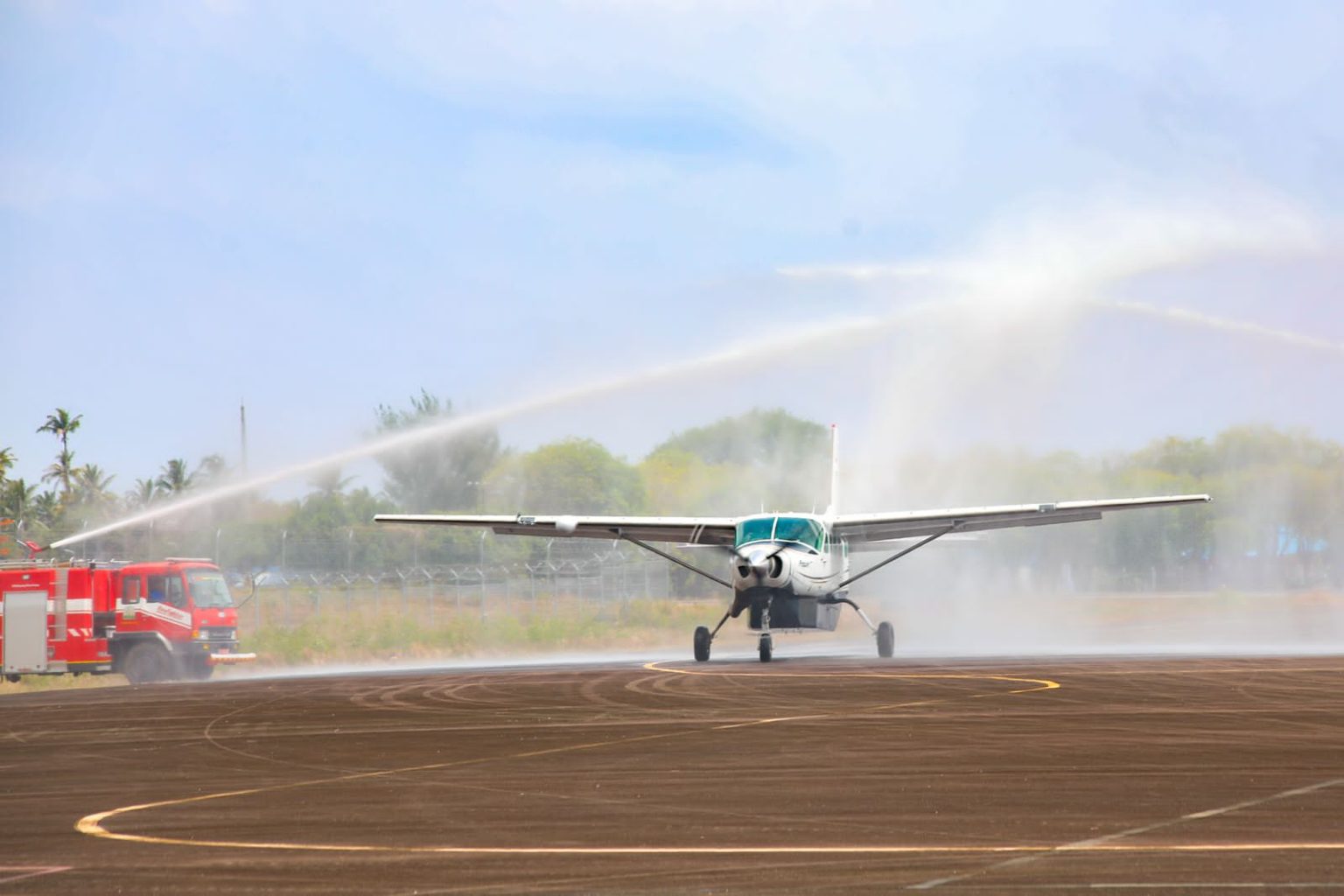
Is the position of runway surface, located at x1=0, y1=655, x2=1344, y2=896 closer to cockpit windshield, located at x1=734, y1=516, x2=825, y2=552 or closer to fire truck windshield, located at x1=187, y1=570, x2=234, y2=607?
cockpit windshield, located at x1=734, y1=516, x2=825, y2=552

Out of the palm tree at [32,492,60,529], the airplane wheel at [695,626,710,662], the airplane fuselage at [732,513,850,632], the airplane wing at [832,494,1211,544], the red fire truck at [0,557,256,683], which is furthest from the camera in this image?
the palm tree at [32,492,60,529]

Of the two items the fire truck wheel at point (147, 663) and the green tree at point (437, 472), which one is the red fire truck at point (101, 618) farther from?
the green tree at point (437, 472)

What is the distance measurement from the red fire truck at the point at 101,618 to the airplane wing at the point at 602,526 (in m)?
5.64

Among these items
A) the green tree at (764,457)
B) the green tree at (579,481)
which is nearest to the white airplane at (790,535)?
the green tree at (764,457)

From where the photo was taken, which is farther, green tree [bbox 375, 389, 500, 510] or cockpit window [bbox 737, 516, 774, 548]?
green tree [bbox 375, 389, 500, 510]

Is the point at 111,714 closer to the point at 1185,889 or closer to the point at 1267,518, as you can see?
the point at 1185,889

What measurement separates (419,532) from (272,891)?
166 feet

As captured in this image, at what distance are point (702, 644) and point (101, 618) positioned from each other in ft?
48.3

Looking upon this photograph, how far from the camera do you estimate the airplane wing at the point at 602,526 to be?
36938mm

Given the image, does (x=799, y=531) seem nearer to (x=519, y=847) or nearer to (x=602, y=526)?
(x=602, y=526)

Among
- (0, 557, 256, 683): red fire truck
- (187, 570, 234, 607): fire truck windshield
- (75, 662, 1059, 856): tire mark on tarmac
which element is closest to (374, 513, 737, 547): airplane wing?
(187, 570, 234, 607): fire truck windshield

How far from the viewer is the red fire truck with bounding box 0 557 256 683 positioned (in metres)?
37.4

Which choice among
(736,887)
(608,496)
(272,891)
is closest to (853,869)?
(736,887)

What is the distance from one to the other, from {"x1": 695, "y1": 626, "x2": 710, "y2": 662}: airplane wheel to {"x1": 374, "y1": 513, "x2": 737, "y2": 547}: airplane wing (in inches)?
101
